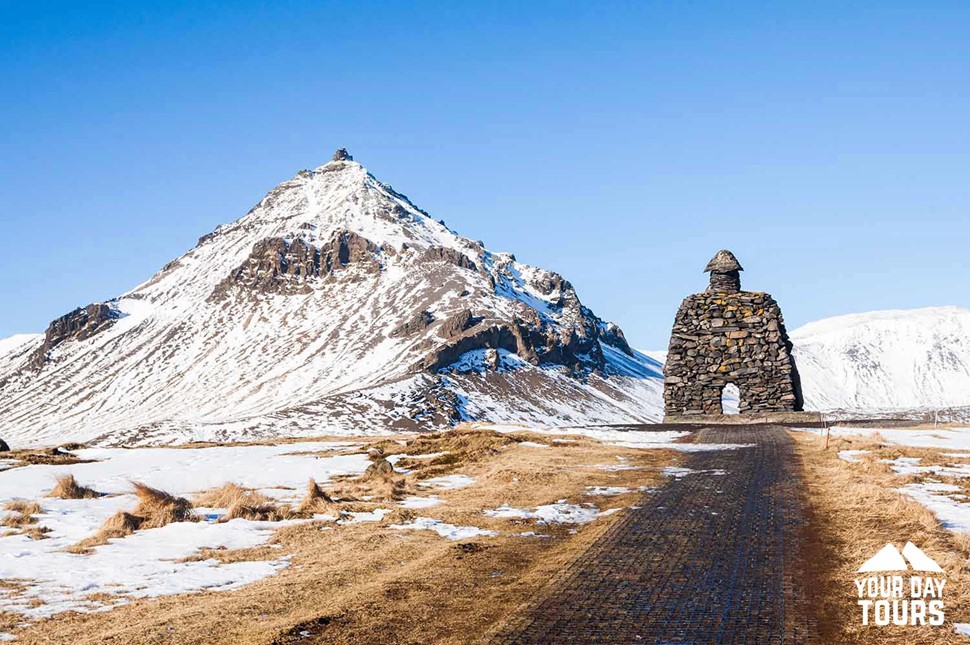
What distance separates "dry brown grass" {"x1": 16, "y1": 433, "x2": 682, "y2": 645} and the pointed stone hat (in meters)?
32.0

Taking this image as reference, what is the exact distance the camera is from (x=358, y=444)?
34781mm

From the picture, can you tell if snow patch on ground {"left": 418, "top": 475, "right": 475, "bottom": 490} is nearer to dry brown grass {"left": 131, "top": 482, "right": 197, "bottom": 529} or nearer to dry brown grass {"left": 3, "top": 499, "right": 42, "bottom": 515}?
dry brown grass {"left": 131, "top": 482, "right": 197, "bottom": 529}

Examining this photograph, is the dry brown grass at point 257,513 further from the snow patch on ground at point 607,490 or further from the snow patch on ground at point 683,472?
the snow patch on ground at point 683,472

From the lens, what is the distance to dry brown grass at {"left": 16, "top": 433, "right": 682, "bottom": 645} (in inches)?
364

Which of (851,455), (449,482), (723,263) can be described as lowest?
(449,482)

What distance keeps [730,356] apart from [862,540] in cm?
3307

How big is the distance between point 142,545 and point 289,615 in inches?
186

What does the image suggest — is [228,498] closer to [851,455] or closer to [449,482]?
[449,482]

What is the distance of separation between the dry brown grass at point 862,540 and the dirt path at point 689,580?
1.04 ft

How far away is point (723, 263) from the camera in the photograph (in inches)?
1881

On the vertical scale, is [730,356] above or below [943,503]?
above

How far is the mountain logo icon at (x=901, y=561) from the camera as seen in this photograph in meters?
10.5

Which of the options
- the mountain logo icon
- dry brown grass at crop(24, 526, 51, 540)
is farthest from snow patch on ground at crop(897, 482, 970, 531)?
dry brown grass at crop(24, 526, 51, 540)

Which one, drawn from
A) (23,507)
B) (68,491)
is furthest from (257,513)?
(68,491)
